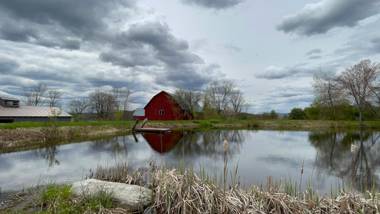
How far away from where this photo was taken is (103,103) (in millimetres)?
57812

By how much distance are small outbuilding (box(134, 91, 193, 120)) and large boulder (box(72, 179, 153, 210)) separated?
138 feet

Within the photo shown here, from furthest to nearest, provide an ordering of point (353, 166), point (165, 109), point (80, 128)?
point (165, 109) < point (80, 128) < point (353, 166)

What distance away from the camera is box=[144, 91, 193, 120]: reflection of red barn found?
48.3 m

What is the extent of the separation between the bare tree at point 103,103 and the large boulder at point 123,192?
174ft

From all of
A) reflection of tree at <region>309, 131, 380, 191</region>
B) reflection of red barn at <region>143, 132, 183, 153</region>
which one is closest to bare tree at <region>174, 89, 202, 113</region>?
reflection of red barn at <region>143, 132, 183, 153</region>

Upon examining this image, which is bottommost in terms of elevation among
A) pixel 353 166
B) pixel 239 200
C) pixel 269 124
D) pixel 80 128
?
pixel 353 166

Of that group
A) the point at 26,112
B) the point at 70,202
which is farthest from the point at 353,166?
the point at 26,112

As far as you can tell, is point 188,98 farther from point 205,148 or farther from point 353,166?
point 353,166

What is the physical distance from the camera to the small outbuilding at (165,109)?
48344mm

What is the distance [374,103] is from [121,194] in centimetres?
4663

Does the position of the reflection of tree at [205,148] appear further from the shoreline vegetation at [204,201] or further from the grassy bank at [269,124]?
the grassy bank at [269,124]

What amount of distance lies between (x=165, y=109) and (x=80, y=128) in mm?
24074

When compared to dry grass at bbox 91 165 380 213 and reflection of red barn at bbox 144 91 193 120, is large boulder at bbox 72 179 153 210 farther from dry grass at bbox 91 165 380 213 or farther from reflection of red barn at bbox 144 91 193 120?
reflection of red barn at bbox 144 91 193 120

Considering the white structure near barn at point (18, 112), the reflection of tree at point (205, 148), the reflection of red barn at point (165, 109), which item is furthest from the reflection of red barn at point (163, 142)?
the reflection of red barn at point (165, 109)
